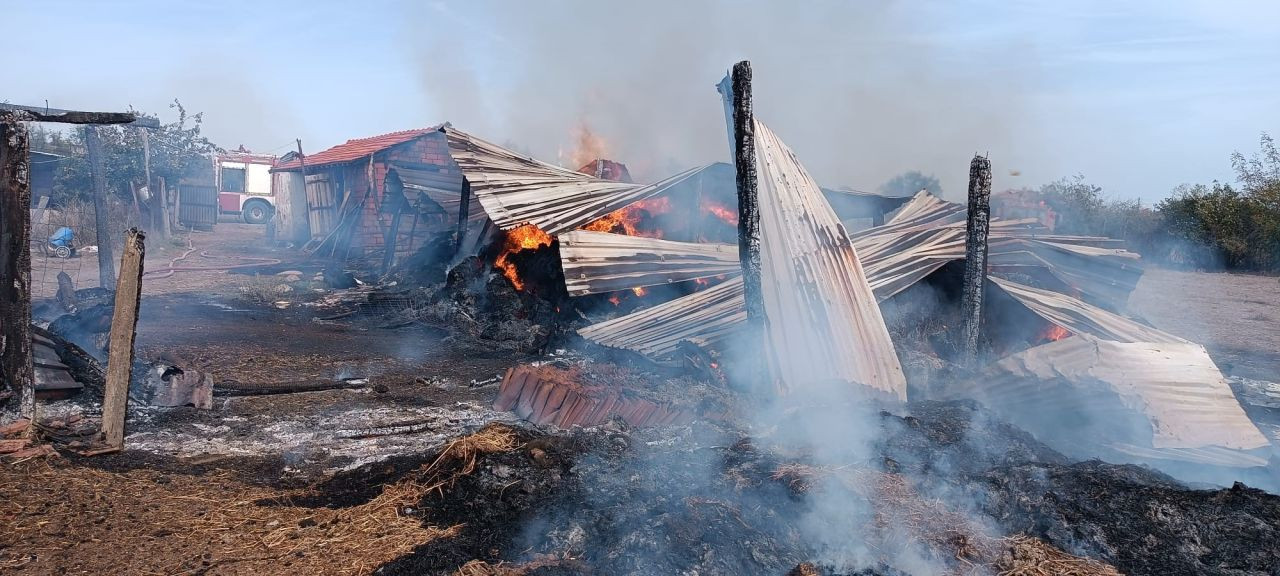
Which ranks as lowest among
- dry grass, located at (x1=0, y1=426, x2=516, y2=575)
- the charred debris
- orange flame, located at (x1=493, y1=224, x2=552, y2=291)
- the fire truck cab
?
dry grass, located at (x1=0, y1=426, x2=516, y2=575)

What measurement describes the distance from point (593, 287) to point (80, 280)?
10.7m

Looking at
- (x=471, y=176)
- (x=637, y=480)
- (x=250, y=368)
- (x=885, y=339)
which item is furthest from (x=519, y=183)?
(x=637, y=480)

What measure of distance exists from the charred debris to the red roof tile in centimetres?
745

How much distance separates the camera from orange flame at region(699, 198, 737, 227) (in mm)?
12172

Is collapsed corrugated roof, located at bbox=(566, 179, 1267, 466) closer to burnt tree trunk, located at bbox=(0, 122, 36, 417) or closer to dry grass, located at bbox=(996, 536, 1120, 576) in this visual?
dry grass, located at bbox=(996, 536, 1120, 576)

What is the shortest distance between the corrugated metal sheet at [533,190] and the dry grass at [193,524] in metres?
5.78

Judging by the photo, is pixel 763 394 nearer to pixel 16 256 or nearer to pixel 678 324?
pixel 678 324

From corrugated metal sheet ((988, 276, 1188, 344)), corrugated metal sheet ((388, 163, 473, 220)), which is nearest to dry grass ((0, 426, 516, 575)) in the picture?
corrugated metal sheet ((988, 276, 1188, 344))

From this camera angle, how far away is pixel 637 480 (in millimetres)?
4793

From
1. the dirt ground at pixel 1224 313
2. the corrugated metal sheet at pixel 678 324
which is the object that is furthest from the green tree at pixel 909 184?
the corrugated metal sheet at pixel 678 324

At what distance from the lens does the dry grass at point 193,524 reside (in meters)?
3.94

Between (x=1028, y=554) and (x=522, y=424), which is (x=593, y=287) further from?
(x=1028, y=554)

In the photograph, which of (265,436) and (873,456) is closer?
(873,456)

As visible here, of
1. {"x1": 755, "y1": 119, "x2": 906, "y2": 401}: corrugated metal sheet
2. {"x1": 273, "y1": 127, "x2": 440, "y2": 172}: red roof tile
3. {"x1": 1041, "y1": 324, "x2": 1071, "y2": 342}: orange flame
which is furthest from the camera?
{"x1": 273, "y1": 127, "x2": 440, "y2": 172}: red roof tile
